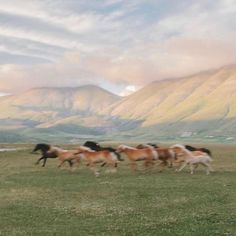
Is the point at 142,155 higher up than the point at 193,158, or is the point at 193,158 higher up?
the point at 142,155

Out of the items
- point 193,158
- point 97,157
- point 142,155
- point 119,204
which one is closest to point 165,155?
point 142,155

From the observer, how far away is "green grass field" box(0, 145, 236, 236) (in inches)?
656

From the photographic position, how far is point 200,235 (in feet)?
50.0

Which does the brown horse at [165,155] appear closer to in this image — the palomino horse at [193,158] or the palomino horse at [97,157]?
the palomino horse at [193,158]

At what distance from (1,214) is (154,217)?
6884 millimetres

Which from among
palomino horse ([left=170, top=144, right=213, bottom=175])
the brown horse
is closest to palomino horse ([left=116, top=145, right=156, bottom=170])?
the brown horse

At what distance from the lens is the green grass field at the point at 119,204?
16.7 m

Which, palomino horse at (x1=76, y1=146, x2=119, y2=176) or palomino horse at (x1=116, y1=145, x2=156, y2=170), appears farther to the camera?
palomino horse at (x1=116, y1=145, x2=156, y2=170)

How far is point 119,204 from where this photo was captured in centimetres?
2180

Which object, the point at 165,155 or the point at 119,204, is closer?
the point at 119,204

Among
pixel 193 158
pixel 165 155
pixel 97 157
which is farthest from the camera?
pixel 165 155

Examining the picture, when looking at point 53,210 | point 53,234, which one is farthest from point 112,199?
point 53,234

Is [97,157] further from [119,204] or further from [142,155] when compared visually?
[119,204]

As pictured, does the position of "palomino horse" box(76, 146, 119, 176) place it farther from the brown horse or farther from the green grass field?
the brown horse
